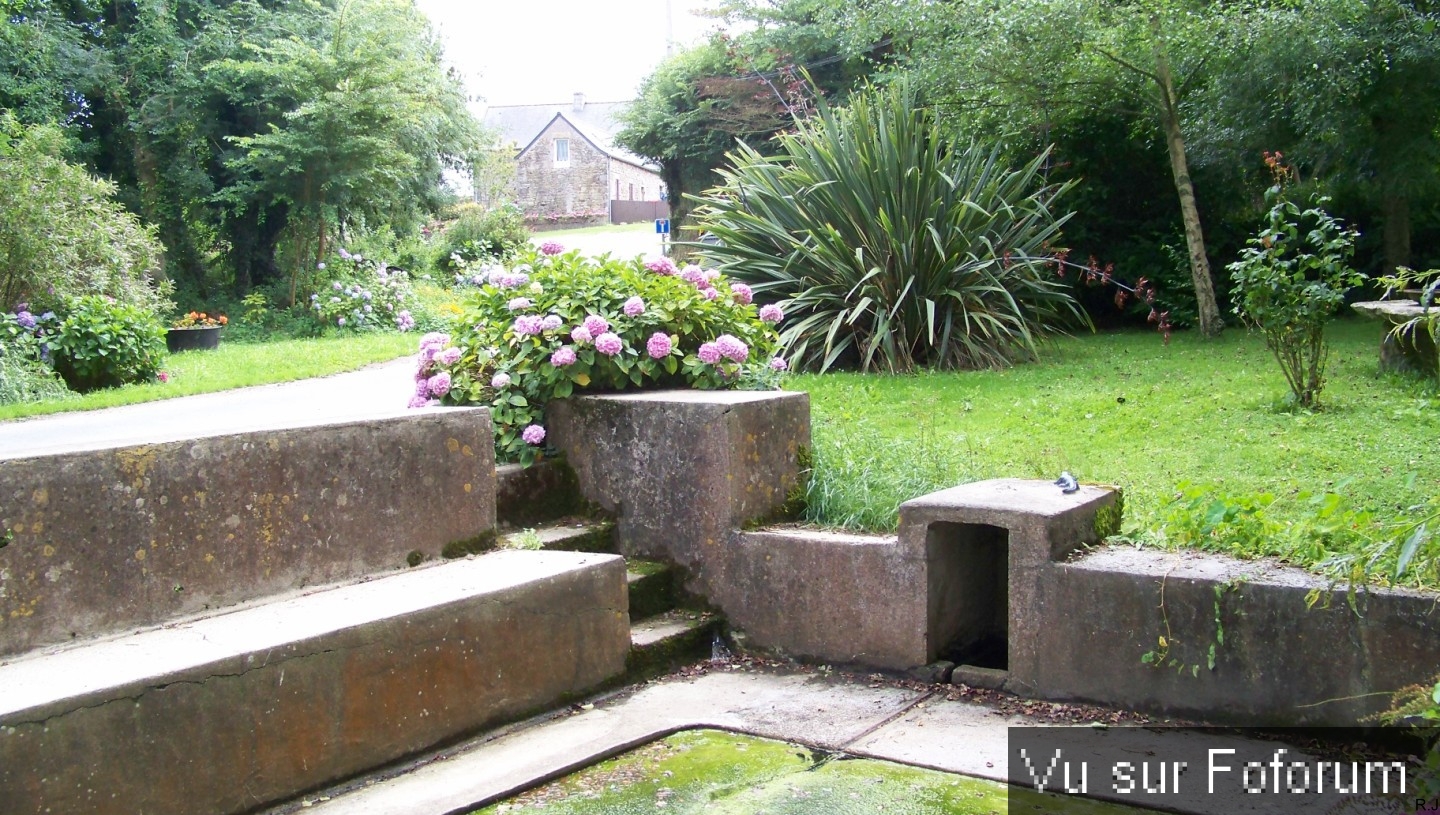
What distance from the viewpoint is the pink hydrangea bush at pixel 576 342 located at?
4.45 meters

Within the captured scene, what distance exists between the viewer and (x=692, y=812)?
2771 mm

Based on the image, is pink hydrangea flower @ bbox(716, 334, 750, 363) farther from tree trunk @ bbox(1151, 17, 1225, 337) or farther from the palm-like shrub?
tree trunk @ bbox(1151, 17, 1225, 337)

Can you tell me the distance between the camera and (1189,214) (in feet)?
35.6

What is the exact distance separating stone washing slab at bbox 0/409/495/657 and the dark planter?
43.7 feet

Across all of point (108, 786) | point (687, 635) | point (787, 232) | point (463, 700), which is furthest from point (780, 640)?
point (787, 232)

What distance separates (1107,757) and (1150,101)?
952 cm

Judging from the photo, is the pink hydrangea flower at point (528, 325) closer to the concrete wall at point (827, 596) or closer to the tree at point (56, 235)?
the concrete wall at point (827, 596)

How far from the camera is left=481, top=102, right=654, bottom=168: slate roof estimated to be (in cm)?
5797

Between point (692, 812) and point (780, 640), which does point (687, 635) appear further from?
point (692, 812)

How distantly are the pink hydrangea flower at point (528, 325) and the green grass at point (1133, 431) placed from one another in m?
1.18

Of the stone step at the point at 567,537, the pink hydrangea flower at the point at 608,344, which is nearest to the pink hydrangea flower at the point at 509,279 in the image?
the pink hydrangea flower at the point at 608,344

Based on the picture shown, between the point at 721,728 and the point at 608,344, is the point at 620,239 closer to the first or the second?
the point at 608,344

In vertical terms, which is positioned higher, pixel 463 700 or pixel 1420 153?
pixel 1420 153

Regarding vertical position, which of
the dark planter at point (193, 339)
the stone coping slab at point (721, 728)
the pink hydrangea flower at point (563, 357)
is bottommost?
the stone coping slab at point (721, 728)
